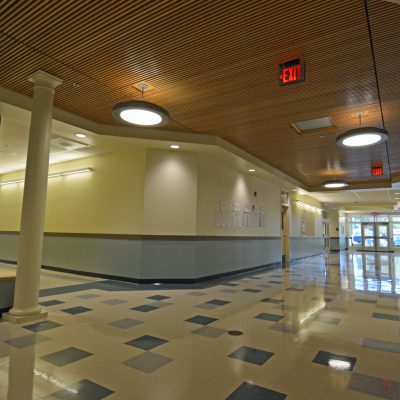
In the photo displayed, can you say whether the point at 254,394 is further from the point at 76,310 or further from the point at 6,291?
the point at 6,291

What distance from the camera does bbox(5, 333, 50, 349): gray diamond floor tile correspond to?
124 inches

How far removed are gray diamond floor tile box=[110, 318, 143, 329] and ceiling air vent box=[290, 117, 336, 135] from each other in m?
4.93

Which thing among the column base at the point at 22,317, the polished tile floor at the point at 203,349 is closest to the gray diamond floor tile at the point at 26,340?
the polished tile floor at the point at 203,349

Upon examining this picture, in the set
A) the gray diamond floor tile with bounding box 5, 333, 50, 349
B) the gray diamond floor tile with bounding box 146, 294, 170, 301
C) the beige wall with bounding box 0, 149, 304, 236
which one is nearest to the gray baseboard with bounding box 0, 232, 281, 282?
the beige wall with bounding box 0, 149, 304, 236

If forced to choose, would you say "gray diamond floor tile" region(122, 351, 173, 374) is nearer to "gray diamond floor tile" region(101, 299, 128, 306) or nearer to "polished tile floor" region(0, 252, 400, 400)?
"polished tile floor" region(0, 252, 400, 400)

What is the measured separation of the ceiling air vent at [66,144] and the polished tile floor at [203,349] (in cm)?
353

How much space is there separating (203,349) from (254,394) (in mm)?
954

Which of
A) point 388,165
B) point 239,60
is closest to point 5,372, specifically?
point 239,60

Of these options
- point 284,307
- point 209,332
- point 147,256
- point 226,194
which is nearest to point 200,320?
point 209,332

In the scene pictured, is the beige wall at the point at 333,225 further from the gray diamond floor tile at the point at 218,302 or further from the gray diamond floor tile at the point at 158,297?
the gray diamond floor tile at the point at 158,297

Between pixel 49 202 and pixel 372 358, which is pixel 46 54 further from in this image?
pixel 49 202

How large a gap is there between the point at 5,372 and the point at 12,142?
22.9ft

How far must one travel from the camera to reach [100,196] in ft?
26.6

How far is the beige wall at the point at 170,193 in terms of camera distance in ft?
23.6
